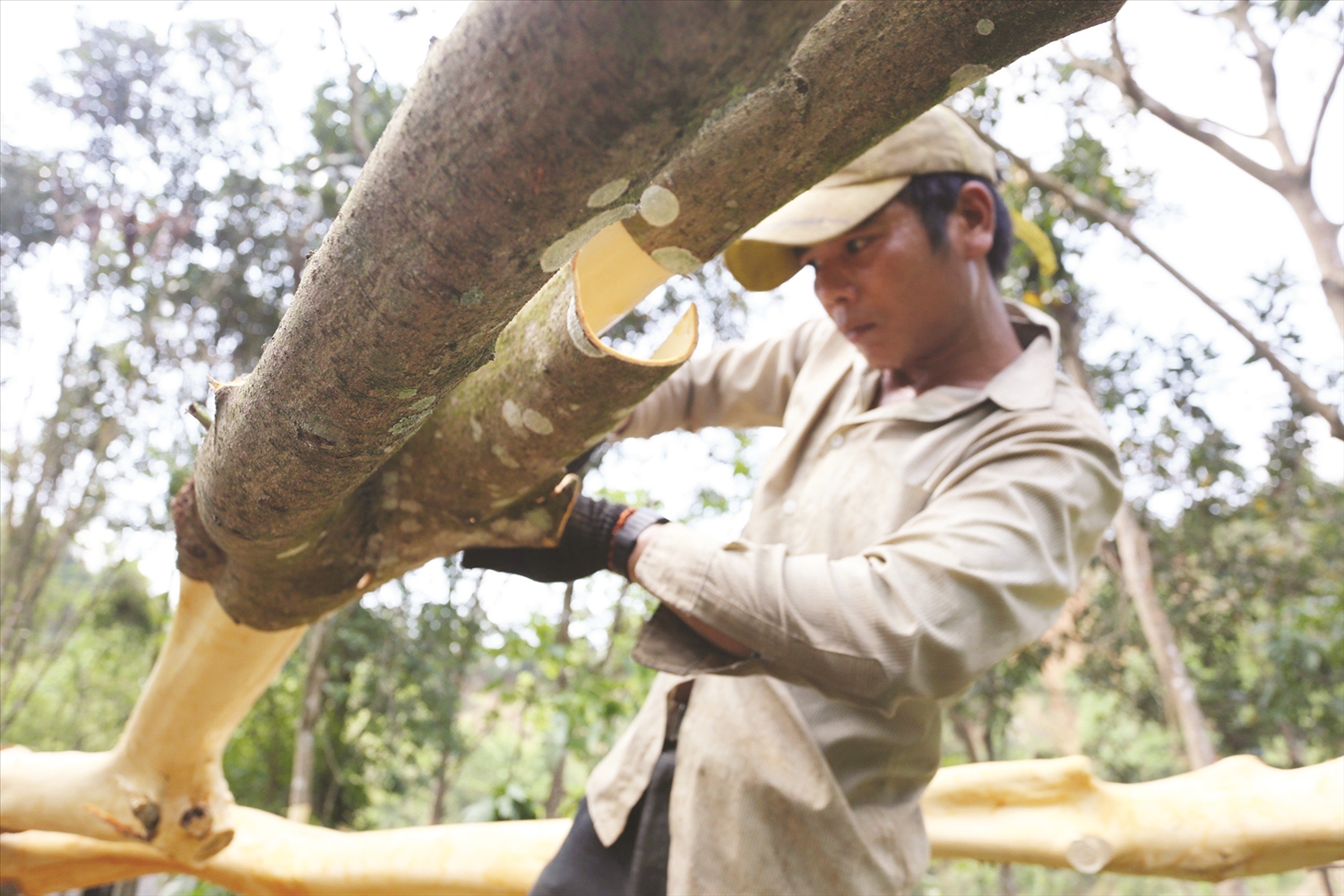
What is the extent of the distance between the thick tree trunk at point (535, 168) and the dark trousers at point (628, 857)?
882 mm

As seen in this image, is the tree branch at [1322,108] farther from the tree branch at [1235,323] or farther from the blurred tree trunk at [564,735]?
the blurred tree trunk at [564,735]

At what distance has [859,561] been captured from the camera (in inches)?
48.9

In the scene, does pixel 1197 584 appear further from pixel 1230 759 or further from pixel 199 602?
pixel 199 602

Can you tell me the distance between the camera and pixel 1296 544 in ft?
18.5

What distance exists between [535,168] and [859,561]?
93 centimetres

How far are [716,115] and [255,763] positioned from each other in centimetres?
586

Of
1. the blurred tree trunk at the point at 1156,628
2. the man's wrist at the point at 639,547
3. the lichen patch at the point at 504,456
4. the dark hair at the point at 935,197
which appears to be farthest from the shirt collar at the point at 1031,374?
the blurred tree trunk at the point at 1156,628

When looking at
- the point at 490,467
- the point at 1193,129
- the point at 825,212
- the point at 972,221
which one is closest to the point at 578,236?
the point at 490,467

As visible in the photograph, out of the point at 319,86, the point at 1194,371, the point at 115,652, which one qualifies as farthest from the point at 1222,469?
the point at 115,652

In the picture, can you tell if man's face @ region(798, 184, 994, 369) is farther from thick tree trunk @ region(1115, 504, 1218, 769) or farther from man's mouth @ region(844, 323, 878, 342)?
thick tree trunk @ region(1115, 504, 1218, 769)

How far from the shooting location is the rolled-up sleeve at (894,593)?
3.87 feet

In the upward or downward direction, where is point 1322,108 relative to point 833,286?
upward

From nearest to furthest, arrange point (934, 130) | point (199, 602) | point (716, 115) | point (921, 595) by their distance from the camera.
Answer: point (716, 115), point (921, 595), point (199, 602), point (934, 130)

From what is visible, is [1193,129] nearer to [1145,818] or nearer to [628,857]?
[1145,818]
